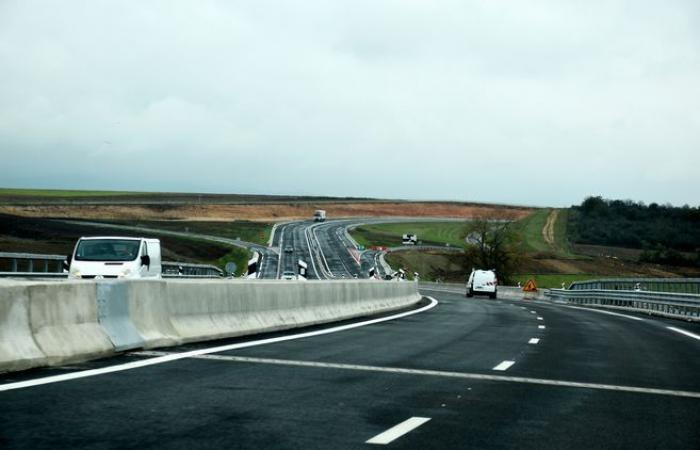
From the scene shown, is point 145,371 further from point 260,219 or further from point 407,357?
point 260,219

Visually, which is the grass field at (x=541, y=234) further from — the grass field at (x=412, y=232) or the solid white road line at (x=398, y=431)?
the solid white road line at (x=398, y=431)

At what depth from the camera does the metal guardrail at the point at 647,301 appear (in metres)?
34.2

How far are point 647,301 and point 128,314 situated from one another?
31.8 metres

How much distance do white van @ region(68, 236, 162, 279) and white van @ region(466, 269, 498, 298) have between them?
39175mm

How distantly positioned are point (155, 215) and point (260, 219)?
2181cm

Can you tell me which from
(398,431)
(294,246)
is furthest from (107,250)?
(294,246)

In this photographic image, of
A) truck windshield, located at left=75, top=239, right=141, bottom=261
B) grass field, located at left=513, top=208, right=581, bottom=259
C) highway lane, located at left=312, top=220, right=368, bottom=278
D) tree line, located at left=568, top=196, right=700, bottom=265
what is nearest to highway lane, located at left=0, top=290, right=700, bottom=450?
truck windshield, located at left=75, top=239, right=141, bottom=261

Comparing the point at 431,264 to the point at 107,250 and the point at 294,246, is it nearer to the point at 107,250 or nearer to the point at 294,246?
the point at 294,246

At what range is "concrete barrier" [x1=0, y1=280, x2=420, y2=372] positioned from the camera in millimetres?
10945

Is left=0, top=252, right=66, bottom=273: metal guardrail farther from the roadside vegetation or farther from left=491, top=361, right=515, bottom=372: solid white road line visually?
the roadside vegetation

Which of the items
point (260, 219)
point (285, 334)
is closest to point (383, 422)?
point (285, 334)

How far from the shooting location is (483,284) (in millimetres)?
65750

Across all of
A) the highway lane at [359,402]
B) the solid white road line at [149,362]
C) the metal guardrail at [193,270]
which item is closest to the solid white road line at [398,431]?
the highway lane at [359,402]

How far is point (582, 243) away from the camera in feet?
474
